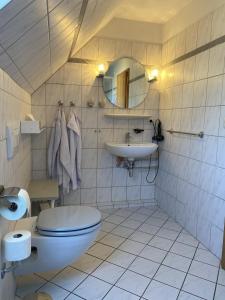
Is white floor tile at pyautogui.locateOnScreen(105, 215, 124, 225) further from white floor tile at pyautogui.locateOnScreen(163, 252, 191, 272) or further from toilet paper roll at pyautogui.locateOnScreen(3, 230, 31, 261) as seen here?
toilet paper roll at pyautogui.locateOnScreen(3, 230, 31, 261)

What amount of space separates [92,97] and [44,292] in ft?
6.74

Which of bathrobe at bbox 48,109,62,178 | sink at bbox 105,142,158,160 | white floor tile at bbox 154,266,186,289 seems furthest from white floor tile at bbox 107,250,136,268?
bathrobe at bbox 48,109,62,178

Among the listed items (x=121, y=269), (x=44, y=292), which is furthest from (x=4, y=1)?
(x=121, y=269)

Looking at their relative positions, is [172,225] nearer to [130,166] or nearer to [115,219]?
[115,219]

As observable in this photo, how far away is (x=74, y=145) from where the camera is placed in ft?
9.14

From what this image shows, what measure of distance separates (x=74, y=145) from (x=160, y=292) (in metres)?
1.72

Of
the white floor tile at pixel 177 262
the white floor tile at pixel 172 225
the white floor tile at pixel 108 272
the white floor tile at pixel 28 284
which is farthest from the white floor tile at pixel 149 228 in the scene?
the white floor tile at pixel 28 284

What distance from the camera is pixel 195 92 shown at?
93.6 inches

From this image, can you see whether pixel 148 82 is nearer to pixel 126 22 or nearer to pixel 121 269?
pixel 126 22

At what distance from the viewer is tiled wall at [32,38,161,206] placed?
281 cm

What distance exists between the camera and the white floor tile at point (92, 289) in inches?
62.8

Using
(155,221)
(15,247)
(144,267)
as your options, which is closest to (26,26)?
(15,247)

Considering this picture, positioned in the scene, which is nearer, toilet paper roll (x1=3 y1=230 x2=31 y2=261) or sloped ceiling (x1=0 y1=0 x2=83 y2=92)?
sloped ceiling (x1=0 y1=0 x2=83 y2=92)

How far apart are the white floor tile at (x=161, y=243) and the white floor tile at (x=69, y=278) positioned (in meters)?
0.75
